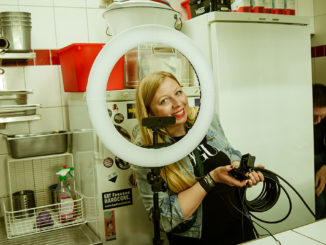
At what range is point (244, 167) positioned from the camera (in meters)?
1.23

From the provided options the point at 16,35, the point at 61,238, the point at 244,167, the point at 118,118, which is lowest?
the point at 61,238

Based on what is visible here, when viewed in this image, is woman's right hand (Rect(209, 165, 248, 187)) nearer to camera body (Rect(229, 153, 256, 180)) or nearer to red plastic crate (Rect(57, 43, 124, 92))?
camera body (Rect(229, 153, 256, 180))

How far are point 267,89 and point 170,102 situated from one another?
1.01 metres

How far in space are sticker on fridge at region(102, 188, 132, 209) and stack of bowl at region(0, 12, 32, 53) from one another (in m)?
0.95

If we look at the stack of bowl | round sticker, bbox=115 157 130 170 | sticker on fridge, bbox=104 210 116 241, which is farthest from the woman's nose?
the stack of bowl

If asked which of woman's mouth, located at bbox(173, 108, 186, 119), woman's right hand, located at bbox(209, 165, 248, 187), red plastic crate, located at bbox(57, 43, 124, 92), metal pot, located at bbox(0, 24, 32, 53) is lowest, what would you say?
woman's right hand, located at bbox(209, 165, 248, 187)

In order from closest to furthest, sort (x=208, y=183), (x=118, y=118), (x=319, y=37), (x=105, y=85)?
(x=105, y=85)
(x=208, y=183)
(x=118, y=118)
(x=319, y=37)

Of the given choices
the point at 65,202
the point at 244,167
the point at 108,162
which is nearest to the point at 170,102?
the point at 244,167

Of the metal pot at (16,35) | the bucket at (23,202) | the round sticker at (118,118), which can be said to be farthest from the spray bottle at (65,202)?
the metal pot at (16,35)

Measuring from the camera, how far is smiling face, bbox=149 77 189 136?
121cm

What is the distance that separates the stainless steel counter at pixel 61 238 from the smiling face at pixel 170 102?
2.83 feet

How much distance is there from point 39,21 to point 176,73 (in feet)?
4.32

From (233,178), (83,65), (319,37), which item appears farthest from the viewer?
(319,37)

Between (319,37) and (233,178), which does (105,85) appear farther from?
(319,37)
